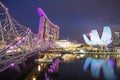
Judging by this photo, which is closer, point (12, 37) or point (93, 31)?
point (12, 37)

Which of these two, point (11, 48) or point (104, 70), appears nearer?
point (11, 48)

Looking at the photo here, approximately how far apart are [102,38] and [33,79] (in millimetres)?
41694

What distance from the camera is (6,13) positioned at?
1808 centimetres

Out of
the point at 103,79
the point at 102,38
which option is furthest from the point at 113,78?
the point at 102,38

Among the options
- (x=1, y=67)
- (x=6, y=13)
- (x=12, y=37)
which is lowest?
(x=1, y=67)

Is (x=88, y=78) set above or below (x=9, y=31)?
below

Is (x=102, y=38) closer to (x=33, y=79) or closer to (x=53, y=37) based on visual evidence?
(x=53, y=37)

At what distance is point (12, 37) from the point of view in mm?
20156

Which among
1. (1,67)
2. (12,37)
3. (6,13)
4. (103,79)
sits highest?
(6,13)

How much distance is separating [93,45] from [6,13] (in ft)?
130

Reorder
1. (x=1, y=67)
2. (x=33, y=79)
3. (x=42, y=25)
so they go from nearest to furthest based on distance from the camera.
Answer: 1. (x=1, y=67)
2. (x=33, y=79)
3. (x=42, y=25)

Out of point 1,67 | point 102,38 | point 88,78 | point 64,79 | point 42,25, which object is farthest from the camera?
point 102,38

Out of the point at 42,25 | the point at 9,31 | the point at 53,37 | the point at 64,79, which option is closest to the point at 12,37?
the point at 9,31

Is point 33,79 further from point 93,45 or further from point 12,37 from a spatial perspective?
point 93,45
